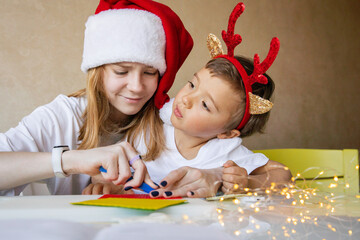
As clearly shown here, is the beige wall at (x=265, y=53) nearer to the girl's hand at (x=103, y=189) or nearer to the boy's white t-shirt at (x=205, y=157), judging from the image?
the boy's white t-shirt at (x=205, y=157)

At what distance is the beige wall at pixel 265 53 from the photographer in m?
2.08

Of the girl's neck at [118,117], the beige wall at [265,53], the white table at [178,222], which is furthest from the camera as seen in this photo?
the beige wall at [265,53]

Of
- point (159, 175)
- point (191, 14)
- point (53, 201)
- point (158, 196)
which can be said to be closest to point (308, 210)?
point (158, 196)

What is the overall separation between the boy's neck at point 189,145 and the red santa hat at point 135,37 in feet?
0.62

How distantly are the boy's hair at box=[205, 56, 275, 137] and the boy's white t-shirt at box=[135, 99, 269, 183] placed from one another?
7cm

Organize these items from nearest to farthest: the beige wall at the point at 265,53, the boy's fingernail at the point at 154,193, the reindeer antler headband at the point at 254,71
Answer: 1. the boy's fingernail at the point at 154,193
2. the reindeer antler headband at the point at 254,71
3. the beige wall at the point at 265,53

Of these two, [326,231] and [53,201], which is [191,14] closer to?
[53,201]

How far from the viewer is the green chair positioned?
4.52ft

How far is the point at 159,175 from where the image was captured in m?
1.21

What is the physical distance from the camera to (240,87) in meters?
1.13

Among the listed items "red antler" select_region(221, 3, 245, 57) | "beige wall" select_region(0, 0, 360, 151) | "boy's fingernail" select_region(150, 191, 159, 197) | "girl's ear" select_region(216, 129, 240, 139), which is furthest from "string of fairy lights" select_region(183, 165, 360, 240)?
"beige wall" select_region(0, 0, 360, 151)

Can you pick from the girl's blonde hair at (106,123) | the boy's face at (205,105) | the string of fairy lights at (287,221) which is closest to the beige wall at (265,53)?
the girl's blonde hair at (106,123)

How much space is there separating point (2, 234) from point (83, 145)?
84cm

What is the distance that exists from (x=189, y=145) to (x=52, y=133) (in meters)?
0.49
